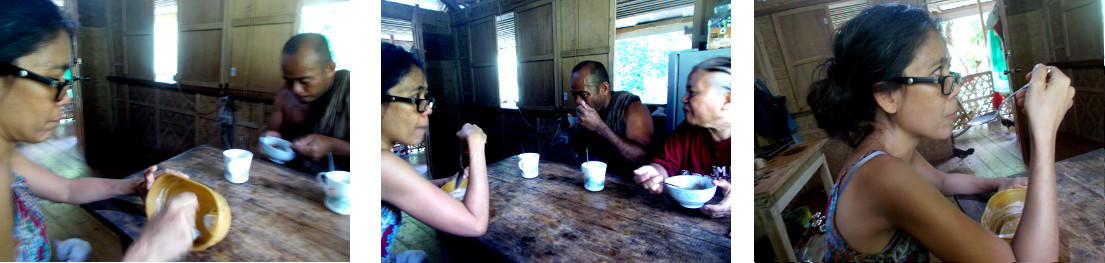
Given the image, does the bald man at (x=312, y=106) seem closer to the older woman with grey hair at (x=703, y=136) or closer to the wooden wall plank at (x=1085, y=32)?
the older woman with grey hair at (x=703, y=136)

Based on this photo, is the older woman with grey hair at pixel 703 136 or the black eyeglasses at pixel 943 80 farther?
the older woman with grey hair at pixel 703 136

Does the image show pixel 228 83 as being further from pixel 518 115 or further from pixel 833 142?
pixel 833 142

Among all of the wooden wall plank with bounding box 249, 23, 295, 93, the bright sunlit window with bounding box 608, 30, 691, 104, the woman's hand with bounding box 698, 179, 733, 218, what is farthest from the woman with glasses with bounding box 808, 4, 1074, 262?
the wooden wall plank with bounding box 249, 23, 295, 93

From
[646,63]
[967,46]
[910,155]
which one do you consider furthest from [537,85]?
[967,46]

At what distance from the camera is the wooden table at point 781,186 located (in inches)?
48.0

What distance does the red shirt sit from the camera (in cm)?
125

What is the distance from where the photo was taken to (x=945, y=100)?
1.06m

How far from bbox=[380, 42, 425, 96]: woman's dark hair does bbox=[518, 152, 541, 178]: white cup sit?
43cm

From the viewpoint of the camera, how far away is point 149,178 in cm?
124

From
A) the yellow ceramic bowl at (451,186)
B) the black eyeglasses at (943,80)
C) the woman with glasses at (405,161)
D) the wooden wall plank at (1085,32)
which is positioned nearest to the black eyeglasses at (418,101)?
the woman with glasses at (405,161)

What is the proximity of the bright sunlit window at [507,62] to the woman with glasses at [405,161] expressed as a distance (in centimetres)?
14

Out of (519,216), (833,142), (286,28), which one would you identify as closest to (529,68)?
(519,216)

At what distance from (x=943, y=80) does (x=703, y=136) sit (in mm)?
574

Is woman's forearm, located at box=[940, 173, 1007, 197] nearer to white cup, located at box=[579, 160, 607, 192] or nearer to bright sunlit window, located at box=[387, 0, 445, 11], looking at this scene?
white cup, located at box=[579, 160, 607, 192]
